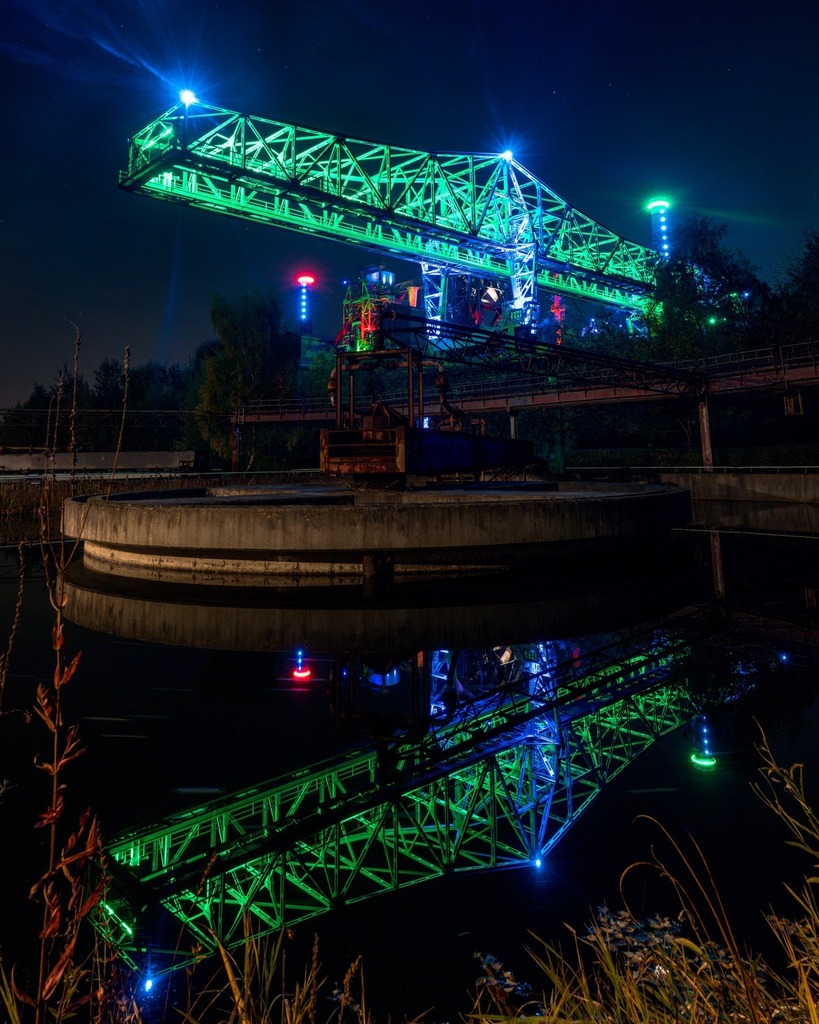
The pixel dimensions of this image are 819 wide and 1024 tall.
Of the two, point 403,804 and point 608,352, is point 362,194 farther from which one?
point 403,804

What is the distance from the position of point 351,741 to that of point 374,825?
123 centimetres

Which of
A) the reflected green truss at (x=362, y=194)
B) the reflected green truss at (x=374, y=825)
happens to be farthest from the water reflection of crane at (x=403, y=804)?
the reflected green truss at (x=362, y=194)

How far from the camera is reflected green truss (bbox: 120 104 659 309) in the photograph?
137ft

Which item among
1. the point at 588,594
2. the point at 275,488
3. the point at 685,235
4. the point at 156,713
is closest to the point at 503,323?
the point at 685,235

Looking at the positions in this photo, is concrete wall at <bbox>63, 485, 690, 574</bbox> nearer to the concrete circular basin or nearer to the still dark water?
the concrete circular basin

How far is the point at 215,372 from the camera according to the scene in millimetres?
56094

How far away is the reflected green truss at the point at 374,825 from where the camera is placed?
2670 millimetres

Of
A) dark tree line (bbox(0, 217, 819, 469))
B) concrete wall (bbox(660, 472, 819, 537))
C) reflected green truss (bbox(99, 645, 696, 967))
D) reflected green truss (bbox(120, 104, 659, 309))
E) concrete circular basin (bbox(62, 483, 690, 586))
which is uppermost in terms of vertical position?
reflected green truss (bbox(120, 104, 659, 309))

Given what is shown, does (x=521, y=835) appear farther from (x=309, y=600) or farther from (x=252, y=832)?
(x=309, y=600)

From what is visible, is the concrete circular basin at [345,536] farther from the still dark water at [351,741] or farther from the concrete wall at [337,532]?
the still dark water at [351,741]

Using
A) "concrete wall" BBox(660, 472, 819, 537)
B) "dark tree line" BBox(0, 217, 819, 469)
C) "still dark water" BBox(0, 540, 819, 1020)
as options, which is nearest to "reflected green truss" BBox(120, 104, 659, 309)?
"dark tree line" BBox(0, 217, 819, 469)

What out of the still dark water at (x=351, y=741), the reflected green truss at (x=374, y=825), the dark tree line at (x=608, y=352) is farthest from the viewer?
the dark tree line at (x=608, y=352)

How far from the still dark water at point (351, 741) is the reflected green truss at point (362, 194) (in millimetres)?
42346

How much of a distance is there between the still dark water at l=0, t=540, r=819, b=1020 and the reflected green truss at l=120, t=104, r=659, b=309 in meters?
42.3
